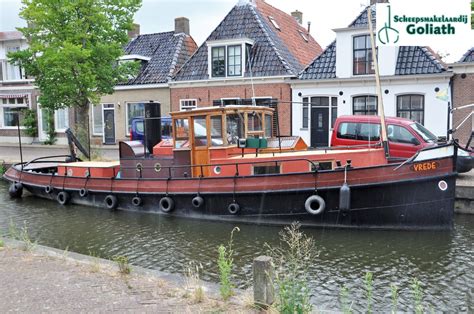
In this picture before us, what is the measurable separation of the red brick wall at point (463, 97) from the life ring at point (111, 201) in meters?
11.9

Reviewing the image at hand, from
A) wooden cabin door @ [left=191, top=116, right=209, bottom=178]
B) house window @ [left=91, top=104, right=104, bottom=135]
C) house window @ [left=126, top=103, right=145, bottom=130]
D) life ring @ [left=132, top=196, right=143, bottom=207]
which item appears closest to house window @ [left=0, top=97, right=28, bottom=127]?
house window @ [left=91, top=104, right=104, bottom=135]

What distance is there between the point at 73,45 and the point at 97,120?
9.88m

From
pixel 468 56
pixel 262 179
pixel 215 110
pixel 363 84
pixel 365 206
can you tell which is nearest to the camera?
pixel 365 206

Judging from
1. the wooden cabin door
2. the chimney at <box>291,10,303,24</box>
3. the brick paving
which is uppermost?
the chimney at <box>291,10,303,24</box>

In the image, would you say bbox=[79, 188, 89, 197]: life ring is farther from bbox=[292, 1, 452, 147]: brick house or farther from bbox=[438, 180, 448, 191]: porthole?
bbox=[438, 180, 448, 191]: porthole

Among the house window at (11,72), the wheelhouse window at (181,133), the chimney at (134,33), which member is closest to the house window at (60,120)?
the house window at (11,72)

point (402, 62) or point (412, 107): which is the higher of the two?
point (402, 62)

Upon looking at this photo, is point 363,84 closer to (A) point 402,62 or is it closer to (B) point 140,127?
(A) point 402,62

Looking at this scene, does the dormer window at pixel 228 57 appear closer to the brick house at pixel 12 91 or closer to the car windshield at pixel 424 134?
the car windshield at pixel 424 134

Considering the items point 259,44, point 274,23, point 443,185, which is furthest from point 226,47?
point 443,185

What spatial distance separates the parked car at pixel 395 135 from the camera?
39.9 ft

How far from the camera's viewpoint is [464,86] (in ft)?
52.9

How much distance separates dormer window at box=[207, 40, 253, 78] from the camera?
2027 cm

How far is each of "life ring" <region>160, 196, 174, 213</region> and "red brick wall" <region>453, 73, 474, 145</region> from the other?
10916 millimetres
